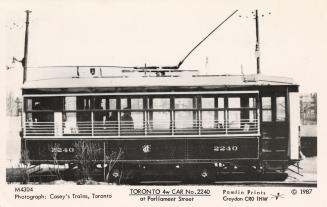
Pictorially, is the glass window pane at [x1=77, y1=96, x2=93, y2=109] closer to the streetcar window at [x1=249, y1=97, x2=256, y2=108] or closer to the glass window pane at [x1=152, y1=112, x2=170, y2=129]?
the glass window pane at [x1=152, y1=112, x2=170, y2=129]

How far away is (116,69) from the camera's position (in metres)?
9.05

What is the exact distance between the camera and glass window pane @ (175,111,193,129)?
891 centimetres

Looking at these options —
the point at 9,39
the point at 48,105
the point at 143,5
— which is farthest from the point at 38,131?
the point at 143,5

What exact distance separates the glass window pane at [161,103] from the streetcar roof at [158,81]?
0.20 m

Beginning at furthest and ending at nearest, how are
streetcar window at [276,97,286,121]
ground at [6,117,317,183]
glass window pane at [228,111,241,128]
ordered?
streetcar window at [276,97,286,121], glass window pane at [228,111,241,128], ground at [6,117,317,183]

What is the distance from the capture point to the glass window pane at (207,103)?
29.4ft

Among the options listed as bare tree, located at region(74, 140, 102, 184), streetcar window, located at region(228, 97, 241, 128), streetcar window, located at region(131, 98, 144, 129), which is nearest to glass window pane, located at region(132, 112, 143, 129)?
streetcar window, located at region(131, 98, 144, 129)

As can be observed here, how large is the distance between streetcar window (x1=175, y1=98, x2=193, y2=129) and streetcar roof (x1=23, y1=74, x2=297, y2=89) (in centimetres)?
22

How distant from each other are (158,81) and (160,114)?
0.47 metres

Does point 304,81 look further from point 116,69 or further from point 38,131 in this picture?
point 38,131

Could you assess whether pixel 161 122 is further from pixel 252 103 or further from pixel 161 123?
pixel 252 103

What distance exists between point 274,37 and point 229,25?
63cm

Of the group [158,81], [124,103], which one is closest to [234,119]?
[158,81]

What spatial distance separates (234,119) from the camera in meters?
8.90
